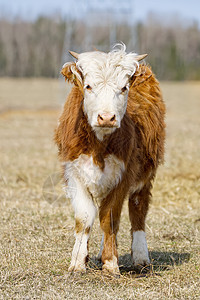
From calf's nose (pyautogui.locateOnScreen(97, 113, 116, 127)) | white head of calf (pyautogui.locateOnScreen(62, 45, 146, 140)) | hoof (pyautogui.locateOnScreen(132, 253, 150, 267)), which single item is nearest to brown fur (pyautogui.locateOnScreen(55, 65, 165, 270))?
white head of calf (pyautogui.locateOnScreen(62, 45, 146, 140))

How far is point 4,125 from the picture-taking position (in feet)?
64.1

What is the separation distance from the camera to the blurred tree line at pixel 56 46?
192 feet

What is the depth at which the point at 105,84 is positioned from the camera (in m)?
4.29

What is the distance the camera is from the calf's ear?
455 cm

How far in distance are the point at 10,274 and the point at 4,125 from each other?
1565 cm

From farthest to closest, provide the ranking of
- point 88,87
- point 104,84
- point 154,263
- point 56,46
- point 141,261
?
point 56,46, point 154,263, point 141,261, point 88,87, point 104,84

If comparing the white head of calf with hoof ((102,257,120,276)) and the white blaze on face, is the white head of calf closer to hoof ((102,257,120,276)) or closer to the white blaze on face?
the white blaze on face

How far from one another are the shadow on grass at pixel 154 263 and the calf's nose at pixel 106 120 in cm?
140

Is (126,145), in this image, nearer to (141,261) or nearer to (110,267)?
(110,267)

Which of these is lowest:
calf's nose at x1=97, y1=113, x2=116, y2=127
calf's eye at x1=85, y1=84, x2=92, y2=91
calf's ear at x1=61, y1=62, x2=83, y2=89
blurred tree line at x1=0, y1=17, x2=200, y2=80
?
blurred tree line at x1=0, y1=17, x2=200, y2=80

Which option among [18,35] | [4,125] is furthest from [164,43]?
[4,125]

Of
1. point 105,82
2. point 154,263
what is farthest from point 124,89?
point 154,263

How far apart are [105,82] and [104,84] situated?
23 millimetres

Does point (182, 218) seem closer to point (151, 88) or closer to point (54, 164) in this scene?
point (151, 88)
